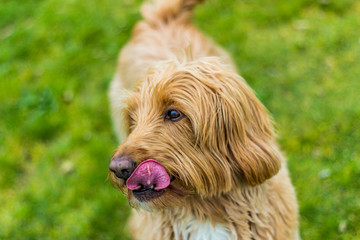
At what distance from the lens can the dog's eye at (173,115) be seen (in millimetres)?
2404

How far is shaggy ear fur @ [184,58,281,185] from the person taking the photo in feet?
7.73

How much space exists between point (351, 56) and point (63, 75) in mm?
3892

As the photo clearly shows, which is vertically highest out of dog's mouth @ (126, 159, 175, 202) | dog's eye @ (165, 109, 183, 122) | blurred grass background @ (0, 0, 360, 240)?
dog's eye @ (165, 109, 183, 122)

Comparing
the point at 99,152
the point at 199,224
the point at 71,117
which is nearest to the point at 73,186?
the point at 99,152

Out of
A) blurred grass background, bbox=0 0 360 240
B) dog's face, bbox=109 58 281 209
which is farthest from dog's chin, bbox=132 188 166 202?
blurred grass background, bbox=0 0 360 240

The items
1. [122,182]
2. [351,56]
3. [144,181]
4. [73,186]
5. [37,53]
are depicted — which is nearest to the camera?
[144,181]

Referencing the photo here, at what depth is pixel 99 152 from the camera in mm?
4730

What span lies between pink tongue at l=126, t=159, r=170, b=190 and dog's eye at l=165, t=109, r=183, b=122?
0.30 m

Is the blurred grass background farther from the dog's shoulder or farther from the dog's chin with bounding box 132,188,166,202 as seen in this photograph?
the dog's chin with bounding box 132,188,166,202

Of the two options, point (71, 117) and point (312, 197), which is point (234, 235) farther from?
point (71, 117)

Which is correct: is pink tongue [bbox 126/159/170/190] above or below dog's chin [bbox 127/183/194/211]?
above

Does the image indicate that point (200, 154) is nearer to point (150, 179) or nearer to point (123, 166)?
point (150, 179)

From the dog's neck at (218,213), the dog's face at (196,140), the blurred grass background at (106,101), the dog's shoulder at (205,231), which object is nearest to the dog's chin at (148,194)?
the dog's face at (196,140)

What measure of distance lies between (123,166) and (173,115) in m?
0.44
